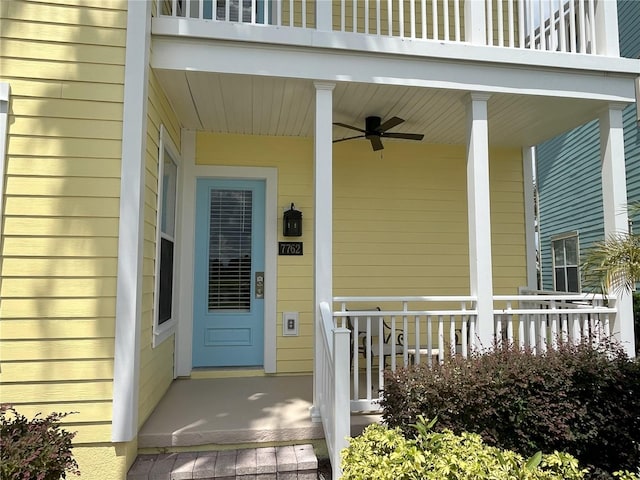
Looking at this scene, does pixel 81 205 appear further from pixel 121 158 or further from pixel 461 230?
pixel 461 230

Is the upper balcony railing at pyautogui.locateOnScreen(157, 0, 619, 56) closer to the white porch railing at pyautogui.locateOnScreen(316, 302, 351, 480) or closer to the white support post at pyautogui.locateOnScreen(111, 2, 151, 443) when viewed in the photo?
the white support post at pyautogui.locateOnScreen(111, 2, 151, 443)

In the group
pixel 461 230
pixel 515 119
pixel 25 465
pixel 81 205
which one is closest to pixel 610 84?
pixel 515 119

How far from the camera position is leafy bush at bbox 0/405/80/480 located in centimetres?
190

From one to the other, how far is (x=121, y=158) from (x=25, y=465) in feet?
6.02

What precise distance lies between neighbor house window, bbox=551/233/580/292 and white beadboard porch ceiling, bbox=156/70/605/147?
5.11m

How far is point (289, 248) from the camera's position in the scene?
15.0 feet

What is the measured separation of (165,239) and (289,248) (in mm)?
1334

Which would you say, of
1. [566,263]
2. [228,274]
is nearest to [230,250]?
[228,274]

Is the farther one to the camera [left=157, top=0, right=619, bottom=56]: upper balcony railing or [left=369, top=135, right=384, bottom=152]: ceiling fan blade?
[left=369, top=135, right=384, bottom=152]: ceiling fan blade

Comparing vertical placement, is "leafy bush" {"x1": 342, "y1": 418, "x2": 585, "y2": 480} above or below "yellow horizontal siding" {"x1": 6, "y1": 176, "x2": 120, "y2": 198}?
below

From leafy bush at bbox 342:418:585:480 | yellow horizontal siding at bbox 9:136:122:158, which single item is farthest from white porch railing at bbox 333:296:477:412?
yellow horizontal siding at bbox 9:136:122:158

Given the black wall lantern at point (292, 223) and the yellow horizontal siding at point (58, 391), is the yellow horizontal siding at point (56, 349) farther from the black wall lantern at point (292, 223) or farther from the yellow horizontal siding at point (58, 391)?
the black wall lantern at point (292, 223)

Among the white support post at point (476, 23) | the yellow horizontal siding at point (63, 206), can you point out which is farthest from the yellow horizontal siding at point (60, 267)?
the white support post at point (476, 23)

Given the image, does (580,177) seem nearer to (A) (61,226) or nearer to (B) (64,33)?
(B) (64,33)
